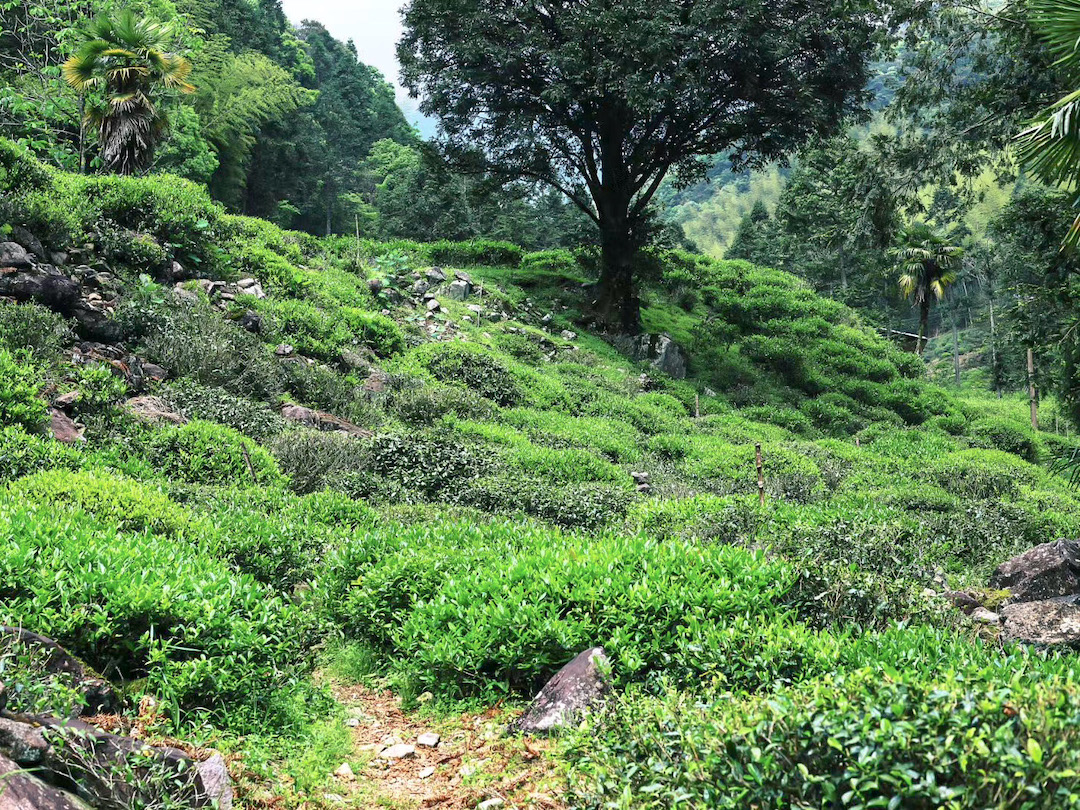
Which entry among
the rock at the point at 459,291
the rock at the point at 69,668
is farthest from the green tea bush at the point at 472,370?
the rock at the point at 69,668

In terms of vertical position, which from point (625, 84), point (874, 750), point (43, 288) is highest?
point (625, 84)

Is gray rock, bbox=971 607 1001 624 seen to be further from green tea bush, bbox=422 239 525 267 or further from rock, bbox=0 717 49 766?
green tea bush, bbox=422 239 525 267

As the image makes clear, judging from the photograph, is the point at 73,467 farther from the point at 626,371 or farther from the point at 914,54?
the point at 914,54

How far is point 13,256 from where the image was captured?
11.0 m

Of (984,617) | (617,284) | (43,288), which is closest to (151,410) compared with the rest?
(43,288)

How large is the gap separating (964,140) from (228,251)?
16.9 metres

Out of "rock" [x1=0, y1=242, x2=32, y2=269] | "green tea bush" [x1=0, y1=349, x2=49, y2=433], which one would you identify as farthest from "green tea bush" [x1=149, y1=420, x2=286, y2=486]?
"rock" [x1=0, y1=242, x2=32, y2=269]

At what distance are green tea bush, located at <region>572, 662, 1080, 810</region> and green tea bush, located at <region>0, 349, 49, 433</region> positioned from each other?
25.3ft

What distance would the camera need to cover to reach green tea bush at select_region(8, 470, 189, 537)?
20.1ft

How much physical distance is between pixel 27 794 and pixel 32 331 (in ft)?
29.5

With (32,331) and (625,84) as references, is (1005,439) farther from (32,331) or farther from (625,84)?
(32,331)

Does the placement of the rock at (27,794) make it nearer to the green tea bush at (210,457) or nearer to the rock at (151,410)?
the green tea bush at (210,457)

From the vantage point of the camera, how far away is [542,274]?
27.5 metres

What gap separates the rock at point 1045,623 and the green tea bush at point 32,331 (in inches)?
436
